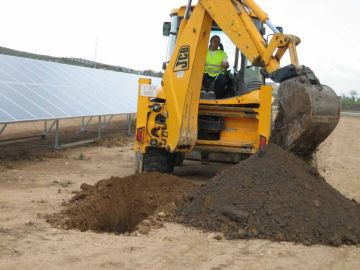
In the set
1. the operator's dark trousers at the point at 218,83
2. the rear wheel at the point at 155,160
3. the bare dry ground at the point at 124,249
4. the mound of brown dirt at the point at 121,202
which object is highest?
the operator's dark trousers at the point at 218,83

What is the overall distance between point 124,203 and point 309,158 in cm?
259

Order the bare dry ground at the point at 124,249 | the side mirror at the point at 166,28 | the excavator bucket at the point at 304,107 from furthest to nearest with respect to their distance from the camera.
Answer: the side mirror at the point at 166,28 → the excavator bucket at the point at 304,107 → the bare dry ground at the point at 124,249

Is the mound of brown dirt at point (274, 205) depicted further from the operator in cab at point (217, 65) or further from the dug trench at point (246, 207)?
the operator in cab at point (217, 65)

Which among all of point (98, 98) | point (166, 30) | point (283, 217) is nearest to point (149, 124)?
point (166, 30)

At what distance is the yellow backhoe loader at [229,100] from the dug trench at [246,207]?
1.97 ft

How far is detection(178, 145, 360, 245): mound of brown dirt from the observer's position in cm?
597

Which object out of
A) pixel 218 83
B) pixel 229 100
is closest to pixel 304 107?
pixel 229 100

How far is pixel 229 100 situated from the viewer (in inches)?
355

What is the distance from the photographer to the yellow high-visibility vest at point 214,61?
9.27m

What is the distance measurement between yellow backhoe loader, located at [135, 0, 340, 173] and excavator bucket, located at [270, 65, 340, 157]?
0.01 meters

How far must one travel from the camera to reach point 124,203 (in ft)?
23.6

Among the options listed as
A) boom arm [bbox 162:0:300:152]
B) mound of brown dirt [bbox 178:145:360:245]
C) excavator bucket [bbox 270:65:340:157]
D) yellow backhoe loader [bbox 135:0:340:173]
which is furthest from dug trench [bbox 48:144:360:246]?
boom arm [bbox 162:0:300:152]

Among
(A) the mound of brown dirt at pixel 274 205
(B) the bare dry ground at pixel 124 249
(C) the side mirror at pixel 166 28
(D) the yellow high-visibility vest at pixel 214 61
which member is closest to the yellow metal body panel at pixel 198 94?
(D) the yellow high-visibility vest at pixel 214 61

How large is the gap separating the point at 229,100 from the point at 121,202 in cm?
283
